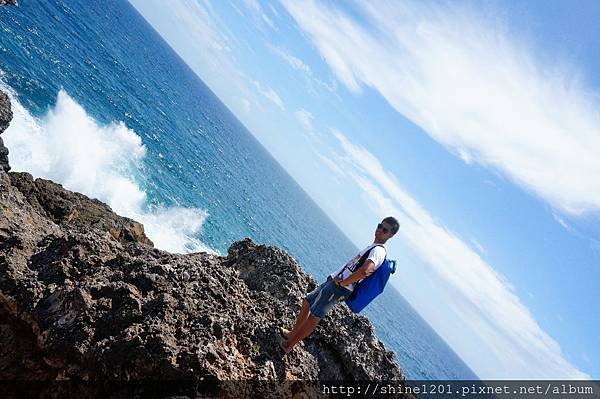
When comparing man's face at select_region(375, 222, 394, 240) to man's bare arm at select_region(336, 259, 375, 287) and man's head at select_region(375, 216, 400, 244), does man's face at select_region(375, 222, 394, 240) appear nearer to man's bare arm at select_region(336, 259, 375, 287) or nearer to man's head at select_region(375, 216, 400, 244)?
man's head at select_region(375, 216, 400, 244)

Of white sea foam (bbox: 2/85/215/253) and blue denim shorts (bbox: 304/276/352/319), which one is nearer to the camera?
blue denim shorts (bbox: 304/276/352/319)

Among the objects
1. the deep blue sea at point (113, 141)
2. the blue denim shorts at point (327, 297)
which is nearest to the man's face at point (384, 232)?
the blue denim shorts at point (327, 297)

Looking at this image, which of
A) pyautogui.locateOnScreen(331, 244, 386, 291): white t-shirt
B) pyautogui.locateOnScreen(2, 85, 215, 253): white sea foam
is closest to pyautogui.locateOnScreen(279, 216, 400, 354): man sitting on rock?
pyautogui.locateOnScreen(331, 244, 386, 291): white t-shirt

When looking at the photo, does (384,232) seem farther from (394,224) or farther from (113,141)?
(113,141)

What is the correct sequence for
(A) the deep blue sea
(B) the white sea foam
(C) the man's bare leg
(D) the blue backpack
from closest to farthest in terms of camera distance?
(C) the man's bare leg < (D) the blue backpack < (B) the white sea foam < (A) the deep blue sea

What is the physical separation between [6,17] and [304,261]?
6451cm

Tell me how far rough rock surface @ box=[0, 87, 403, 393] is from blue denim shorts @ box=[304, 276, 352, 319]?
91cm

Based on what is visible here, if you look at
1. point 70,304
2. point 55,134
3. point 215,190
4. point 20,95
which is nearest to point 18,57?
point 20,95

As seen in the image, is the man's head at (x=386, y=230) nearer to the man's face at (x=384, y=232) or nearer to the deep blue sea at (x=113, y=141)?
the man's face at (x=384, y=232)

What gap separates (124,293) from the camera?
6.56 metres

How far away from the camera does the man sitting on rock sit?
23.3 ft

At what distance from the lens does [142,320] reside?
6211mm

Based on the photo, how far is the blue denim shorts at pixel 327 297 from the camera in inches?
286

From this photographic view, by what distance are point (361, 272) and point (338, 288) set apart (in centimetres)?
58
